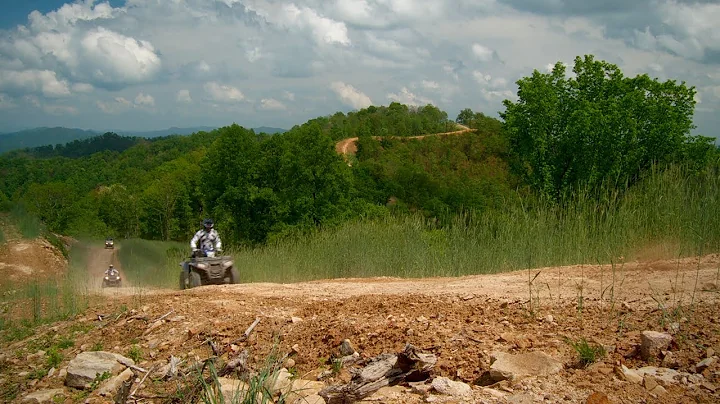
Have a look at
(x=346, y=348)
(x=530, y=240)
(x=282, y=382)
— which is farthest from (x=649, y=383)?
(x=530, y=240)

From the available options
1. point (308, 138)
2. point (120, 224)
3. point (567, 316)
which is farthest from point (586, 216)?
point (120, 224)

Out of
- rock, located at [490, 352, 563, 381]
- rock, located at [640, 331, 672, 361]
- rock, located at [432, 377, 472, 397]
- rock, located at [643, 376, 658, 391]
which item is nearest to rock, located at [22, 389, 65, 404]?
rock, located at [432, 377, 472, 397]

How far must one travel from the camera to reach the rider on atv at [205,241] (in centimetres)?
1309

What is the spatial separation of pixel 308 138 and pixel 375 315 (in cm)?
3136

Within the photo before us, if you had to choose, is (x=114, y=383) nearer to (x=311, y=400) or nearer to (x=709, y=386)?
(x=311, y=400)

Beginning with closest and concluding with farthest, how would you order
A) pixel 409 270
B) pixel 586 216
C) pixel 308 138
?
pixel 586 216 → pixel 409 270 → pixel 308 138

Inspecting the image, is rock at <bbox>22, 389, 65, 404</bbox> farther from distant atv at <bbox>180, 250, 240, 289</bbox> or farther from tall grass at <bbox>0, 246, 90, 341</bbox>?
distant atv at <bbox>180, 250, 240, 289</bbox>

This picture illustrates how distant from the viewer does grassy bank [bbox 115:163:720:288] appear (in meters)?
9.33

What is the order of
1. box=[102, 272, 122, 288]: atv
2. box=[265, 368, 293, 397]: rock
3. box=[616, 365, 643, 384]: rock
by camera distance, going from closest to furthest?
box=[616, 365, 643, 384]: rock < box=[265, 368, 293, 397]: rock < box=[102, 272, 122, 288]: atv

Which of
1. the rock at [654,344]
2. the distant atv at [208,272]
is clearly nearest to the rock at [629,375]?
the rock at [654,344]

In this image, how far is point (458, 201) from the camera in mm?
41469

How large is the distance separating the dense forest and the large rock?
8.85 m

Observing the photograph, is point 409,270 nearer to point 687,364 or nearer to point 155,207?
point 687,364

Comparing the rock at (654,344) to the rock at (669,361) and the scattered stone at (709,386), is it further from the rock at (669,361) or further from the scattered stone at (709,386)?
the scattered stone at (709,386)
